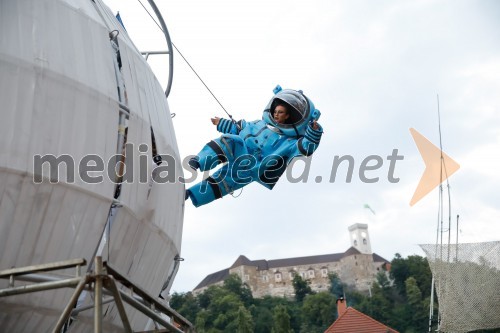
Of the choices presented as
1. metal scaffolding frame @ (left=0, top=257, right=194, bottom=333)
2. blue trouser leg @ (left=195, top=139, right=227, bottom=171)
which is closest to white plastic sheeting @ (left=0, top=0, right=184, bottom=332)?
metal scaffolding frame @ (left=0, top=257, right=194, bottom=333)

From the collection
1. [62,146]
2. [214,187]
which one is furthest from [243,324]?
[62,146]

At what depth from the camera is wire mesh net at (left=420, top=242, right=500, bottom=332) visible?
68.9 ft

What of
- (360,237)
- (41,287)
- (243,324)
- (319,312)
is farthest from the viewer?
(360,237)

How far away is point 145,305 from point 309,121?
4593 millimetres

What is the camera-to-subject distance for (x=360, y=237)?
133 meters

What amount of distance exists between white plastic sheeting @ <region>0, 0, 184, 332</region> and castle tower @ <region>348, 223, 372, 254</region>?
125 metres

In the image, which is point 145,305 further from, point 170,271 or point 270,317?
point 270,317

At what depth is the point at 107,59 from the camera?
317 inches

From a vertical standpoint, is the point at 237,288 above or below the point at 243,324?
above

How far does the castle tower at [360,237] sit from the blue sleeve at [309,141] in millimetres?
122331

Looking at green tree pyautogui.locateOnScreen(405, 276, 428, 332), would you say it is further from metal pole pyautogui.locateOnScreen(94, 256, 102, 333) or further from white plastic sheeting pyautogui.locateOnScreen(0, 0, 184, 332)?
metal pole pyautogui.locateOnScreen(94, 256, 102, 333)

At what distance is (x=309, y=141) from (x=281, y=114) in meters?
0.78

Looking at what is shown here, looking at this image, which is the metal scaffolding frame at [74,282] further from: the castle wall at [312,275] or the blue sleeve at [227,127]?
the castle wall at [312,275]

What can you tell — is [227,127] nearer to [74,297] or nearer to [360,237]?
[74,297]
